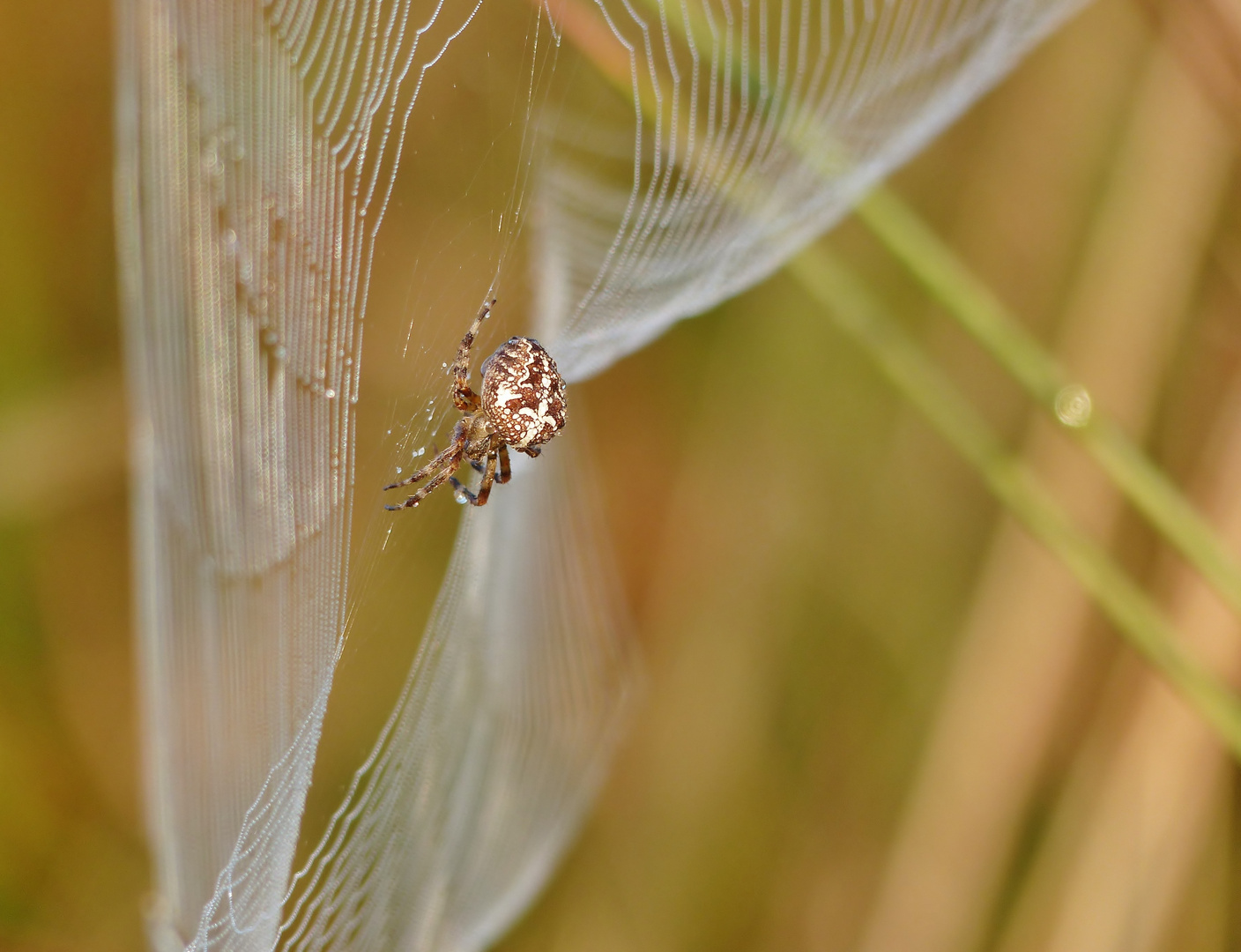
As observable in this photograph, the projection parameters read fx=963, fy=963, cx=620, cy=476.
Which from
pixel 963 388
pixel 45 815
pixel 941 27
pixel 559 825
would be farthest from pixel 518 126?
pixel 45 815

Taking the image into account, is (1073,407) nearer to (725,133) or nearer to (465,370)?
(725,133)

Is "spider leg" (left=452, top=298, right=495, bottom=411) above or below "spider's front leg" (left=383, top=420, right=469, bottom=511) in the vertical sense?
above

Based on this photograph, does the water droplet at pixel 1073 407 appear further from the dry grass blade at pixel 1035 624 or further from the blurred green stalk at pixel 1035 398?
the dry grass blade at pixel 1035 624

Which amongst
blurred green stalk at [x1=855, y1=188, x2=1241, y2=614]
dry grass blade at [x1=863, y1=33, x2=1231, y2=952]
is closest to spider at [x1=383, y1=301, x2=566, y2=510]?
blurred green stalk at [x1=855, y1=188, x2=1241, y2=614]

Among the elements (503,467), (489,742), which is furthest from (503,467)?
(489,742)

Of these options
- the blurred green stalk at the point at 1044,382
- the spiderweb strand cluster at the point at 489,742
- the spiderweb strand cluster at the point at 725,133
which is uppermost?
the spiderweb strand cluster at the point at 725,133

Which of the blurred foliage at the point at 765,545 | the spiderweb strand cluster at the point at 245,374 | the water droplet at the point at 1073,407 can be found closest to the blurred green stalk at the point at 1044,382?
the water droplet at the point at 1073,407

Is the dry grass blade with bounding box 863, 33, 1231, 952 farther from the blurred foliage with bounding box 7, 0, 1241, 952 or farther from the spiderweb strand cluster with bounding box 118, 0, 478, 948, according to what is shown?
the spiderweb strand cluster with bounding box 118, 0, 478, 948
